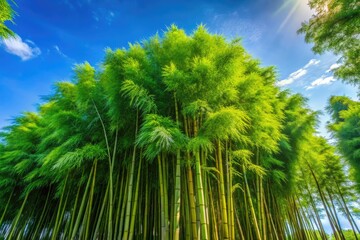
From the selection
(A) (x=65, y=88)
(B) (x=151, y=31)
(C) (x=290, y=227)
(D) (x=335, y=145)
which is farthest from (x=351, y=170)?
(A) (x=65, y=88)

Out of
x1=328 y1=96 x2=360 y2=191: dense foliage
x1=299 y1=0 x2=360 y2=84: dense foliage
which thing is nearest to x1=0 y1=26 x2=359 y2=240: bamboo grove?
x1=299 y1=0 x2=360 y2=84: dense foliage

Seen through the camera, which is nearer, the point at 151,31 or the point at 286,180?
the point at 151,31

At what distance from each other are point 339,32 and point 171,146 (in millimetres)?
3993

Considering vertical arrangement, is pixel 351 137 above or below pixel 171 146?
above

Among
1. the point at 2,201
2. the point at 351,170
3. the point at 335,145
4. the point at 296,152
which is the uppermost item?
the point at 335,145

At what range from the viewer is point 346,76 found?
14.7 ft

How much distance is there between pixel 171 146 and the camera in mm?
2795

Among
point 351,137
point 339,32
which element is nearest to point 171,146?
point 339,32

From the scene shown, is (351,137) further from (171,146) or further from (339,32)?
(171,146)

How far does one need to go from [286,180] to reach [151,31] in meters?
4.17

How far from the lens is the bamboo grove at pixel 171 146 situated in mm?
2861

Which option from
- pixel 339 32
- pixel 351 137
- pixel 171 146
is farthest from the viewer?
pixel 351 137

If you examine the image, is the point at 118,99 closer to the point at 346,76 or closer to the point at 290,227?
the point at 346,76

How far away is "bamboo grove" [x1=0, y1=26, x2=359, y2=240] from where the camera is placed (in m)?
2.86
